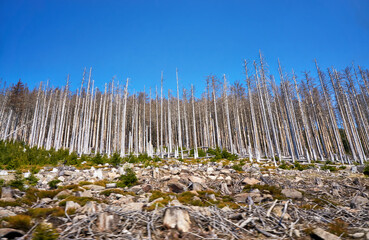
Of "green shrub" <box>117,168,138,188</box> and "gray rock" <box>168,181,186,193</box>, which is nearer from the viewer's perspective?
"gray rock" <box>168,181,186,193</box>

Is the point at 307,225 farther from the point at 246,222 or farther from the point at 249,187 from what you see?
the point at 249,187

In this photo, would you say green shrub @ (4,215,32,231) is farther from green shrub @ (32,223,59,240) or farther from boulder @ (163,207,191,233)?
boulder @ (163,207,191,233)

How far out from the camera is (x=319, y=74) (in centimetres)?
2236

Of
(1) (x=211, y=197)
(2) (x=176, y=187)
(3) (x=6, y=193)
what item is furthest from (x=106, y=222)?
(3) (x=6, y=193)

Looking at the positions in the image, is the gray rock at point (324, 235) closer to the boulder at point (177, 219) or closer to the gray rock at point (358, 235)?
A: the gray rock at point (358, 235)

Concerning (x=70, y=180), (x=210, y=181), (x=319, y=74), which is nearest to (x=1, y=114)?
(x=70, y=180)

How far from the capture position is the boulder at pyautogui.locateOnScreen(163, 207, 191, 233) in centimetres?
312

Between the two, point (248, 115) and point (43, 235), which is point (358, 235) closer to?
point (43, 235)

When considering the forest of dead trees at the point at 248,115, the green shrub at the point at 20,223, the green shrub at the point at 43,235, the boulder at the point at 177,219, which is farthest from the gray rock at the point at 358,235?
the forest of dead trees at the point at 248,115

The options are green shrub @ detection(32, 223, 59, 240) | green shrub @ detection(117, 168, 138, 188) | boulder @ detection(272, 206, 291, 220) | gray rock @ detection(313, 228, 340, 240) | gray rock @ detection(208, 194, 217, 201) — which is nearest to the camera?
green shrub @ detection(32, 223, 59, 240)

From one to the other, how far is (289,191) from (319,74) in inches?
903

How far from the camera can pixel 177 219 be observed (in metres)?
3.21

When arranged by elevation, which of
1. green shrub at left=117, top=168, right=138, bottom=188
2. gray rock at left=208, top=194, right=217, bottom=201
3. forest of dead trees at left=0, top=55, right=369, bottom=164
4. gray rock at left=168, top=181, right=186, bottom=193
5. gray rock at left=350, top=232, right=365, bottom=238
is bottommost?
gray rock at left=350, top=232, right=365, bottom=238

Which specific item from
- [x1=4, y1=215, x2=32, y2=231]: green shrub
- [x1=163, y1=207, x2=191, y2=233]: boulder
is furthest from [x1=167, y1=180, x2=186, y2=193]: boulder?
[x1=4, y1=215, x2=32, y2=231]: green shrub
